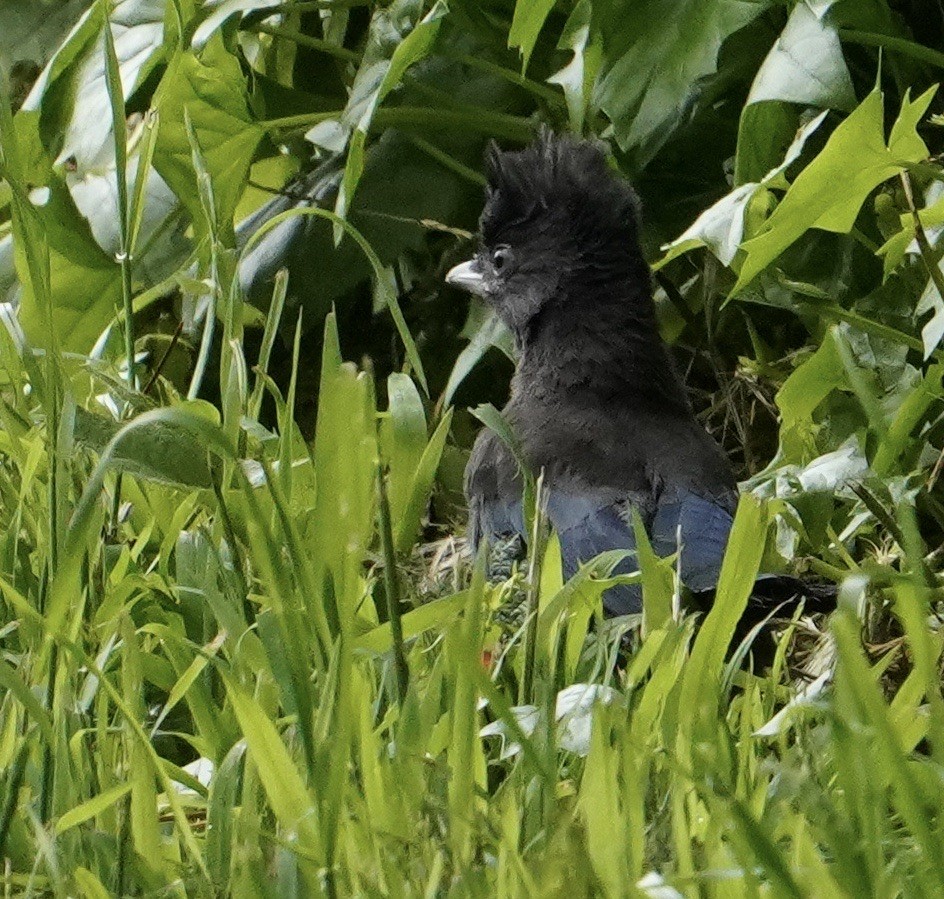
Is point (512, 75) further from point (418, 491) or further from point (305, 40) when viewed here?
point (418, 491)

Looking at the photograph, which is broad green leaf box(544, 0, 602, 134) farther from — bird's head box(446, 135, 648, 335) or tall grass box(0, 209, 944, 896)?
tall grass box(0, 209, 944, 896)

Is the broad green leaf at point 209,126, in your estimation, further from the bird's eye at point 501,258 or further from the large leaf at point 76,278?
the bird's eye at point 501,258

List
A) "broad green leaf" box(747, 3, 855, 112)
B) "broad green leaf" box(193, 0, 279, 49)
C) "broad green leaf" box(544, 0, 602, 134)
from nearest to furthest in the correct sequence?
"broad green leaf" box(747, 3, 855, 112) → "broad green leaf" box(544, 0, 602, 134) → "broad green leaf" box(193, 0, 279, 49)

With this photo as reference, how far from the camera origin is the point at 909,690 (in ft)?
4.70

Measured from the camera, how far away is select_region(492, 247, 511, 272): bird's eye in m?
3.29

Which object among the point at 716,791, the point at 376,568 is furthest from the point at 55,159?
the point at 716,791

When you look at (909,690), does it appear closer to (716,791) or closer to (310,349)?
(716,791)

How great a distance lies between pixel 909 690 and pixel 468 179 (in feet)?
6.93

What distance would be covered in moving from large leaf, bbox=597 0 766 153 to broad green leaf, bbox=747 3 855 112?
0.17 meters

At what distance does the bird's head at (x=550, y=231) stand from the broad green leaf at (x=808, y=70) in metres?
0.79

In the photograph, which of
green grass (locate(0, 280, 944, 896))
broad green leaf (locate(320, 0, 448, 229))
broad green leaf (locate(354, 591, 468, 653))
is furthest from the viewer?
broad green leaf (locate(320, 0, 448, 229))

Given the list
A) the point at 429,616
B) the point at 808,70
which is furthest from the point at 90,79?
the point at 429,616

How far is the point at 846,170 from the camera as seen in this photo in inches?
74.3

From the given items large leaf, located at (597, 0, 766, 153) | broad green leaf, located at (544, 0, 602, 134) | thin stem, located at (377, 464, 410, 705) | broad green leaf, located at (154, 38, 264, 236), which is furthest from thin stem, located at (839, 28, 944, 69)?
thin stem, located at (377, 464, 410, 705)
